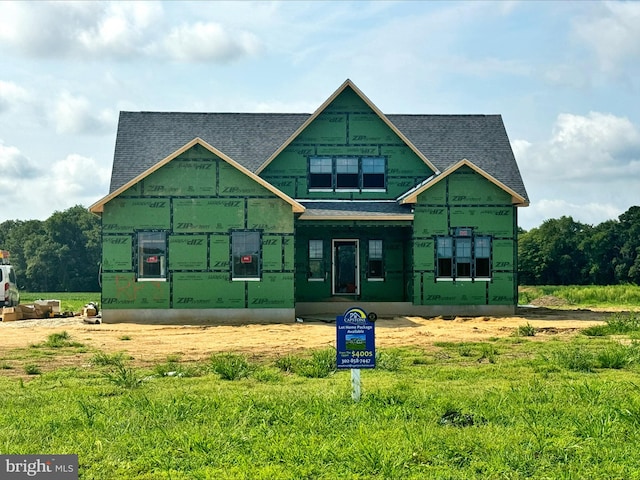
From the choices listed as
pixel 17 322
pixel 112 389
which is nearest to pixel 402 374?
pixel 112 389

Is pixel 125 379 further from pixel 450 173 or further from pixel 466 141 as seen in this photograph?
pixel 466 141

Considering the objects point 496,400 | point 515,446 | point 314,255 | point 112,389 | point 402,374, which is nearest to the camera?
point 515,446

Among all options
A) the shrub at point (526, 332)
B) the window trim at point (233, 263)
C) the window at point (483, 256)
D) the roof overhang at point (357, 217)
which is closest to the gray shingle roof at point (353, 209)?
the roof overhang at point (357, 217)

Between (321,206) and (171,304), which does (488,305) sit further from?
(171,304)

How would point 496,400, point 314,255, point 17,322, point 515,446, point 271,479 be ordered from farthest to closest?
point 314,255, point 17,322, point 496,400, point 515,446, point 271,479

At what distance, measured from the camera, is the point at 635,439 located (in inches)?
324

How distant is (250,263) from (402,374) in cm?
1359

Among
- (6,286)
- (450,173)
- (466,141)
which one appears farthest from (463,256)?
(6,286)

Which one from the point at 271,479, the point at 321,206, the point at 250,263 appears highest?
the point at 321,206

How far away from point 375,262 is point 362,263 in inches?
19.3

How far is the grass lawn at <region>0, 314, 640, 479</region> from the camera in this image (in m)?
7.41

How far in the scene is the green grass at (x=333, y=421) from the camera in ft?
24.3

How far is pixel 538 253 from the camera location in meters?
76.0

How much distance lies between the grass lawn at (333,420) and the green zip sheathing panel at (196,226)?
1197cm
